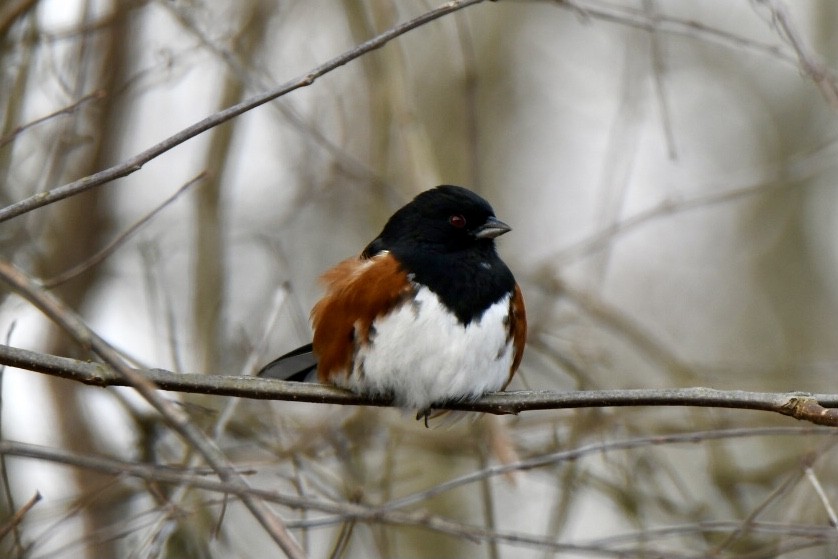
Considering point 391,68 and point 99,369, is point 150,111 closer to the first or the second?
point 391,68

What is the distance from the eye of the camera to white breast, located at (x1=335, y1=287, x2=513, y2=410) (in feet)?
10.4

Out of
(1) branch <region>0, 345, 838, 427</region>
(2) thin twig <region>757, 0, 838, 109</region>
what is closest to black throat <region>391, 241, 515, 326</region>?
(1) branch <region>0, 345, 838, 427</region>

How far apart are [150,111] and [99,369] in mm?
3822

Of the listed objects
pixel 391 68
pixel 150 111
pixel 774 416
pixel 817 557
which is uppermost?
pixel 150 111

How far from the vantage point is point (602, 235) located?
14.8 feet

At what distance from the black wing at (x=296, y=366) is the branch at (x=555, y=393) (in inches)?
45.0

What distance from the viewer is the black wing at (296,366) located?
3.68m

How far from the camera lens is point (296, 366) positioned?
374 centimetres

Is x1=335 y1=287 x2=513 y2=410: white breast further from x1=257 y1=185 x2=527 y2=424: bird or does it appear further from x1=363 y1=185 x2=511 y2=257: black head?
x1=363 y1=185 x2=511 y2=257: black head

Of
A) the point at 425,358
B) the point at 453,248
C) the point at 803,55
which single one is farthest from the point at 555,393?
the point at 453,248

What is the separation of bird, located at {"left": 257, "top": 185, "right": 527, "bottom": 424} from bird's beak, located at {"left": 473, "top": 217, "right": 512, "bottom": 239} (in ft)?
0.03

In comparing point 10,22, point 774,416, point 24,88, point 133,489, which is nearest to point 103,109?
point 24,88

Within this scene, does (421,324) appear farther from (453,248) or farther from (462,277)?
(453,248)

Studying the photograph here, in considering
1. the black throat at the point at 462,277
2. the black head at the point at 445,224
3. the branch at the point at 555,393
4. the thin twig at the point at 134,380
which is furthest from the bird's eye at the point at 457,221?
the thin twig at the point at 134,380
